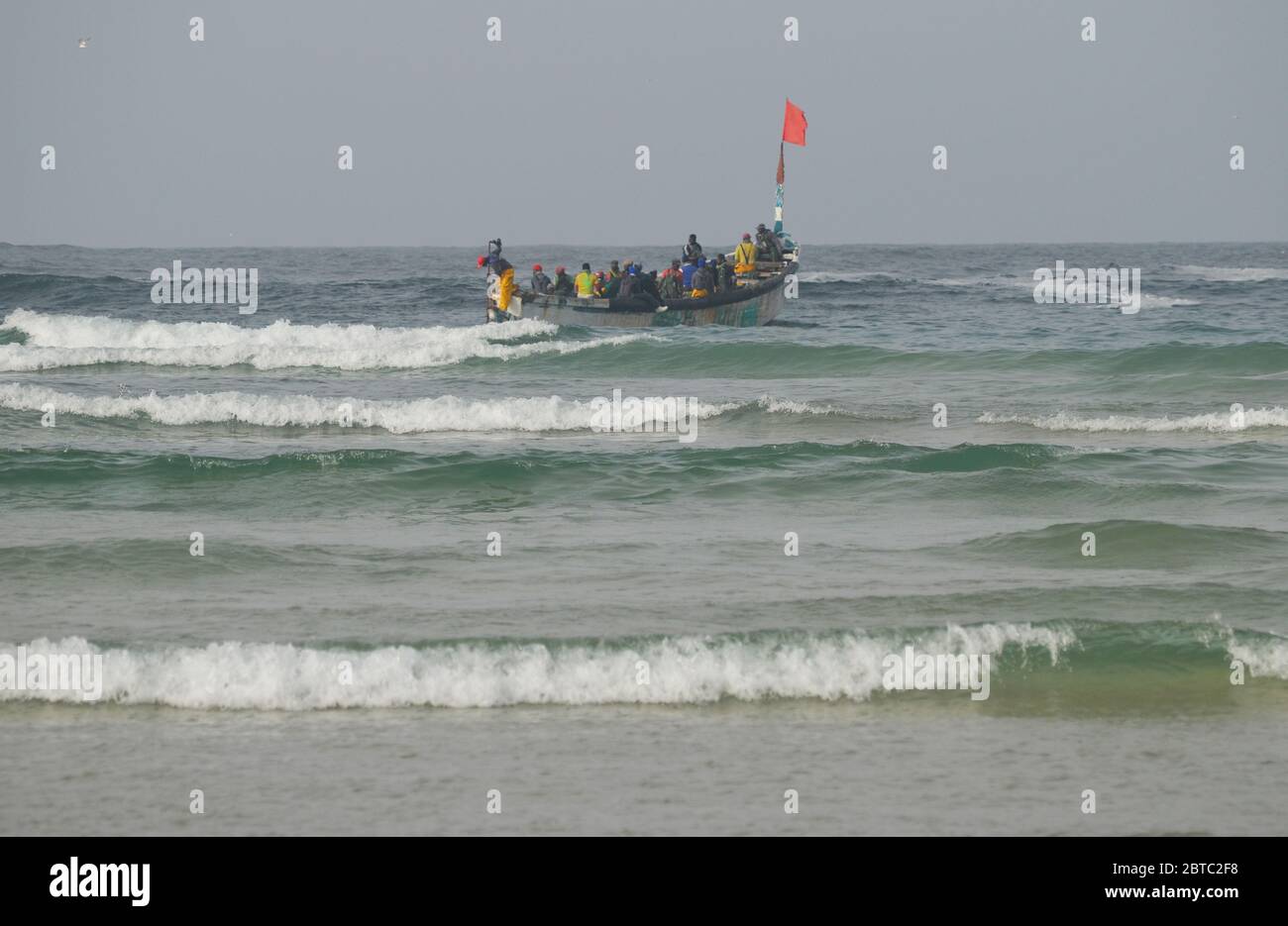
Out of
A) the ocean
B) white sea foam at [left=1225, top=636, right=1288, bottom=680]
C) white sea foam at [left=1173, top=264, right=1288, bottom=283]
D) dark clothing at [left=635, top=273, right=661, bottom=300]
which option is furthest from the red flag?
white sea foam at [left=1173, top=264, right=1288, bottom=283]

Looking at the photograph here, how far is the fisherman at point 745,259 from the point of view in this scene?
1225 inches

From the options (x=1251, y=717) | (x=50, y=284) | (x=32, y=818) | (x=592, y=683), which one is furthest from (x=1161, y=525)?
(x=50, y=284)

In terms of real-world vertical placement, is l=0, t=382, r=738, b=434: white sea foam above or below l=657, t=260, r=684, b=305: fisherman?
below

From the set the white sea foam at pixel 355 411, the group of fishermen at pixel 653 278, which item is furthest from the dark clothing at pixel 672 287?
the white sea foam at pixel 355 411

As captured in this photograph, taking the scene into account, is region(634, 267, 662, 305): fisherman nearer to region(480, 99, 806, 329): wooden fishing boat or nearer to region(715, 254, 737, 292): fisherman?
region(480, 99, 806, 329): wooden fishing boat

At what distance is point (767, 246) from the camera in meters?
31.9

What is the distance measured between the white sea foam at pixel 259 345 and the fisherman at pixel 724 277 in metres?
2.81

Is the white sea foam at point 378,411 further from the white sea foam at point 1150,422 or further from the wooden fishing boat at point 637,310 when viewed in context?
the wooden fishing boat at point 637,310

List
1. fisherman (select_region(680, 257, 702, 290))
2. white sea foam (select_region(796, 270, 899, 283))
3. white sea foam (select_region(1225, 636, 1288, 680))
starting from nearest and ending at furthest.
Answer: white sea foam (select_region(1225, 636, 1288, 680))
fisherman (select_region(680, 257, 702, 290))
white sea foam (select_region(796, 270, 899, 283))

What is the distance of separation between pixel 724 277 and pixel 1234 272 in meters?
39.8

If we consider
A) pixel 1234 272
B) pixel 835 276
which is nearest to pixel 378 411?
pixel 835 276

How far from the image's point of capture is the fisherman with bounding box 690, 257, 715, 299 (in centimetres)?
2944

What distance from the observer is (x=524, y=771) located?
6312mm

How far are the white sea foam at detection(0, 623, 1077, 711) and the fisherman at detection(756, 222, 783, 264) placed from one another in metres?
24.5
